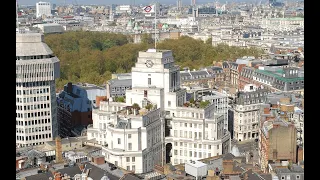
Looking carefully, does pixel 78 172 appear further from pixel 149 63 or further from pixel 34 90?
pixel 34 90

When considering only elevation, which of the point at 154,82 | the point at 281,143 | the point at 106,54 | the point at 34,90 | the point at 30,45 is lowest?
the point at 281,143

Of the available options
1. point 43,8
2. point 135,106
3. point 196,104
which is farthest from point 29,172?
point 43,8

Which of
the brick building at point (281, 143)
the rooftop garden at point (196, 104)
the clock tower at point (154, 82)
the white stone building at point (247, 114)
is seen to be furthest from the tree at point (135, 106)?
the white stone building at point (247, 114)

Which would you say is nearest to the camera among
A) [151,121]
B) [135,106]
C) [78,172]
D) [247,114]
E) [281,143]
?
[78,172]

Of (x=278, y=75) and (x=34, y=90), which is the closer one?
(x=34, y=90)

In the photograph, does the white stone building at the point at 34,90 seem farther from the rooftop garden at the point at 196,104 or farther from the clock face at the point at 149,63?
the rooftop garden at the point at 196,104

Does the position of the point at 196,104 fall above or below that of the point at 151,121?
above
